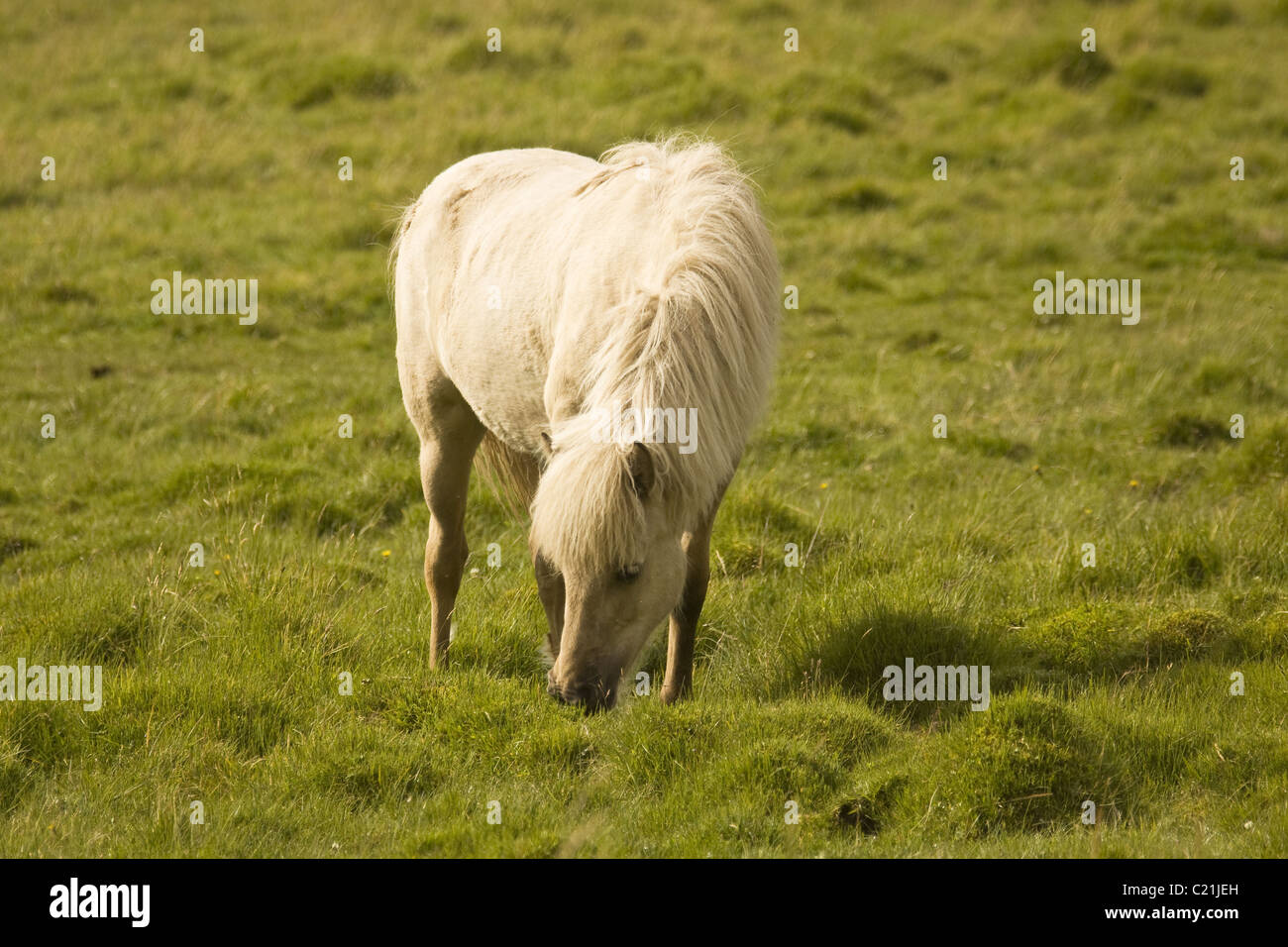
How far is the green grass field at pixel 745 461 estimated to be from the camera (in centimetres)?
438

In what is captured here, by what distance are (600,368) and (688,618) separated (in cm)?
129

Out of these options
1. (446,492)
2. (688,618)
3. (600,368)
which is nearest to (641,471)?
(600,368)

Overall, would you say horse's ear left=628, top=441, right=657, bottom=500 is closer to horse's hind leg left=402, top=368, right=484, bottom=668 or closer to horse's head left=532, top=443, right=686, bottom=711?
horse's head left=532, top=443, right=686, bottom=711

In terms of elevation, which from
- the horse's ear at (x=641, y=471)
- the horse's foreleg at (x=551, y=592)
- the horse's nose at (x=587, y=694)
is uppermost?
the horse's ear at (x=641, y=471)

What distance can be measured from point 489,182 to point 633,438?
7.84 feet

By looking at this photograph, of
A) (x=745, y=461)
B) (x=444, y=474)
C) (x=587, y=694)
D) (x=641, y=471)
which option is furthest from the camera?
(x=745, y=461)

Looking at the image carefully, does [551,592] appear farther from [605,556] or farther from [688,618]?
[605,556]

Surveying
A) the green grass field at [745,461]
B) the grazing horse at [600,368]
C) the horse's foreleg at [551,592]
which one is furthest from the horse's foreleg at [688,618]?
the horse's foreleg at [551,592]

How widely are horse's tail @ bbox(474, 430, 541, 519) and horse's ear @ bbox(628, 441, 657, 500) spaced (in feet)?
5.85

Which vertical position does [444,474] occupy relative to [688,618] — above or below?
above

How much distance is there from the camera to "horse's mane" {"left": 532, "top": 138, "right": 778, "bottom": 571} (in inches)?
163

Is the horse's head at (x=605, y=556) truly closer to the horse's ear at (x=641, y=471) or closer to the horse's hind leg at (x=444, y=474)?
the horse's ear at (x=641, y=471)

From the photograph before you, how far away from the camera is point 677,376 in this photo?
424cm

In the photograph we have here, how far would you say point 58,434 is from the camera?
8555mm
